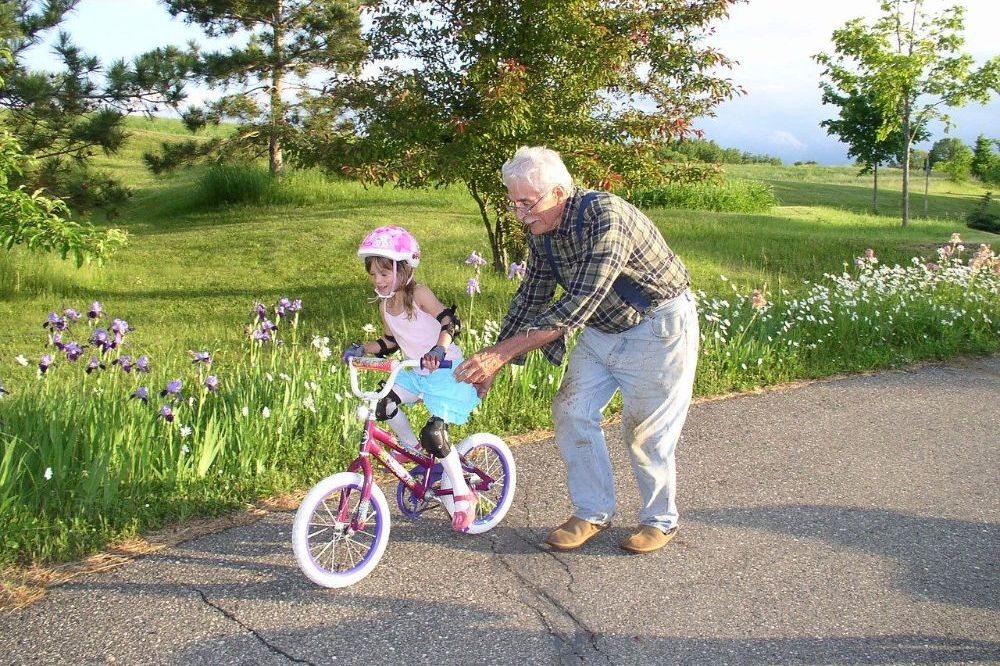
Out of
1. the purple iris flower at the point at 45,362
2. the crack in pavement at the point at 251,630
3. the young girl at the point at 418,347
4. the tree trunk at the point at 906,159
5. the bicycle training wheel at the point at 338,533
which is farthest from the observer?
the tree trunk at the point at 906,159

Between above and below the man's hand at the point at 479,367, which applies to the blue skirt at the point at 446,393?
below

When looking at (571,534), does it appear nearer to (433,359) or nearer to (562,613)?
(562,613)

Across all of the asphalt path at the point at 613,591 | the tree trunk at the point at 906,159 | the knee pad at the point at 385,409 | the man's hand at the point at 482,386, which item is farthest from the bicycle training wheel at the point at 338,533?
the tree trunk at the point at 906,159

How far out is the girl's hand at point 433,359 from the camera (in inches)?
145

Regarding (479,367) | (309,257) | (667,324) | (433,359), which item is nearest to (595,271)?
(667,324)

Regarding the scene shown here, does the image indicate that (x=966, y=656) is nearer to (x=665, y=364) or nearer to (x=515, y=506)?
(x=665, y=364)

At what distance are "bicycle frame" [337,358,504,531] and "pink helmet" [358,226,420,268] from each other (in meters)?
0.45

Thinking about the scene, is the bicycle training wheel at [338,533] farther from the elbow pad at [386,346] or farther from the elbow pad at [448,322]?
the elbow pad at [448,322]

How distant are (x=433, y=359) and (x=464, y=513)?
921 mm

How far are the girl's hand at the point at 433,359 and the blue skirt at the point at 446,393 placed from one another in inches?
10.1

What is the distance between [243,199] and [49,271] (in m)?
7.57

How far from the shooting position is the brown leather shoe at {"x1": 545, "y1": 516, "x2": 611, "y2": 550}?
14.4 feet

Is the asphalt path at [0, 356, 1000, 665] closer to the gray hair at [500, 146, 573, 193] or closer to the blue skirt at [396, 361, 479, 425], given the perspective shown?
the blue skirt at [396, 361, 479, 425]

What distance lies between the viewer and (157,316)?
10.9 m
